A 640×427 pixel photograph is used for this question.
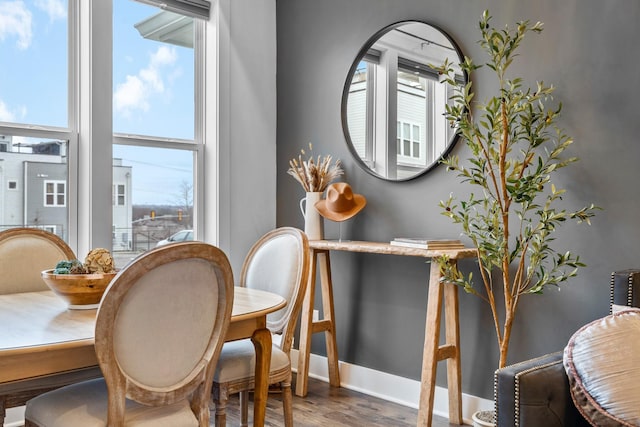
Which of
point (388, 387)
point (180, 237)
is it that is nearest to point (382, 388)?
point (388, 387)

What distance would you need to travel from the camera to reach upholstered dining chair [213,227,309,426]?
7.23 ft

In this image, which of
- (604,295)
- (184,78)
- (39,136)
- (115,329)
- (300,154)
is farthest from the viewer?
(300,154)

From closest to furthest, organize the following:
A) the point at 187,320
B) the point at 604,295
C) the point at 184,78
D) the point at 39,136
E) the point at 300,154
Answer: the point at 187,320 → the point at 604,295 → the point at 39,136 → the point at 184,78 → the point at 300,154

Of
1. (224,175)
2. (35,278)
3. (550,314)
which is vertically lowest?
(550,314)

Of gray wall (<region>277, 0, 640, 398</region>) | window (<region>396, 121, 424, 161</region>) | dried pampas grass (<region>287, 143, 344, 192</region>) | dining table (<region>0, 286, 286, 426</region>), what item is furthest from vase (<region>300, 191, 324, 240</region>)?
dining table (<region>0, 286, 286, 426</region>)

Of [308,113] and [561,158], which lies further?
[308,113]

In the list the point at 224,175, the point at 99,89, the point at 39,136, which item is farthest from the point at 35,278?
the point at 224,175

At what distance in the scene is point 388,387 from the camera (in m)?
3.32

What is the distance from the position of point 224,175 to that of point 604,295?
7.51 feet

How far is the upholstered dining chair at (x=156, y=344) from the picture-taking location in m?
1.58

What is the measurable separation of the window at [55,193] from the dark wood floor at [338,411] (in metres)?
1.44

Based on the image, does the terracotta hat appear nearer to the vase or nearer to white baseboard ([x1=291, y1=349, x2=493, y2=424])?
the vase

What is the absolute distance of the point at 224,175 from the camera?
3744mm

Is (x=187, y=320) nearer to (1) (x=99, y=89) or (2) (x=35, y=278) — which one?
(2) (x=35, y=278)
